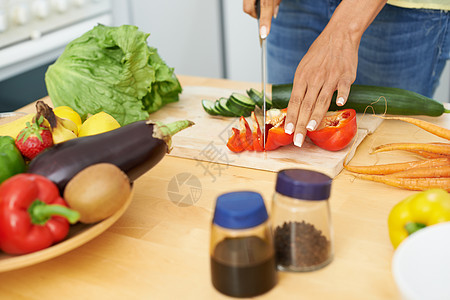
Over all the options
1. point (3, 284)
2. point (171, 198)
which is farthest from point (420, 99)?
point (3, 284)

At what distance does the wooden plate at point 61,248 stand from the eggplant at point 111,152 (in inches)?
3.1

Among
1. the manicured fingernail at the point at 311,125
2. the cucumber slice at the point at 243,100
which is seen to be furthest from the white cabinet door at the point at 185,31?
the manicured fingernail at the point at 311,125

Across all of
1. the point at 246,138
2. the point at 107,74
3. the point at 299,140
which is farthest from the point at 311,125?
the point at 107,74

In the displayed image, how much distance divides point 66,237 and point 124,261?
0.37 feet

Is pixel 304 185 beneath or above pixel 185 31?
above

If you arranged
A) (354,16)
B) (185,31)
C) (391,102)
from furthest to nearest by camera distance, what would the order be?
(185,31)
(391,102)
(354,16)

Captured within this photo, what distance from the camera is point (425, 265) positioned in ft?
2.21

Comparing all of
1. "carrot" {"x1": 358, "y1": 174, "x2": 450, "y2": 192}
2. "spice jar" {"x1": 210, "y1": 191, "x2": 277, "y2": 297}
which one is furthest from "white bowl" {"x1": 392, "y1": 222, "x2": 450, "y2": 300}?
"carrot" {"x1": 358, "y1": 174, "x2": 450, "y2": 192}

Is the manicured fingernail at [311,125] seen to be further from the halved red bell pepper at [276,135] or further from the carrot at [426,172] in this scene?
the carrot at [426,172]

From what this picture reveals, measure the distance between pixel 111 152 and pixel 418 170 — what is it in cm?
64

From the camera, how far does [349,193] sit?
106 centimetres

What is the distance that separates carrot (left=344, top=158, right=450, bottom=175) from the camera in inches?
42.3

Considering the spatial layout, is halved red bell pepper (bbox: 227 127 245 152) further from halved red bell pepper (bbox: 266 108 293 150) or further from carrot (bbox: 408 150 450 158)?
carrot (bbox: 408 150 450 158)

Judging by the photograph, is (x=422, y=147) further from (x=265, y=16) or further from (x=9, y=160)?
(x=9, y=160)
